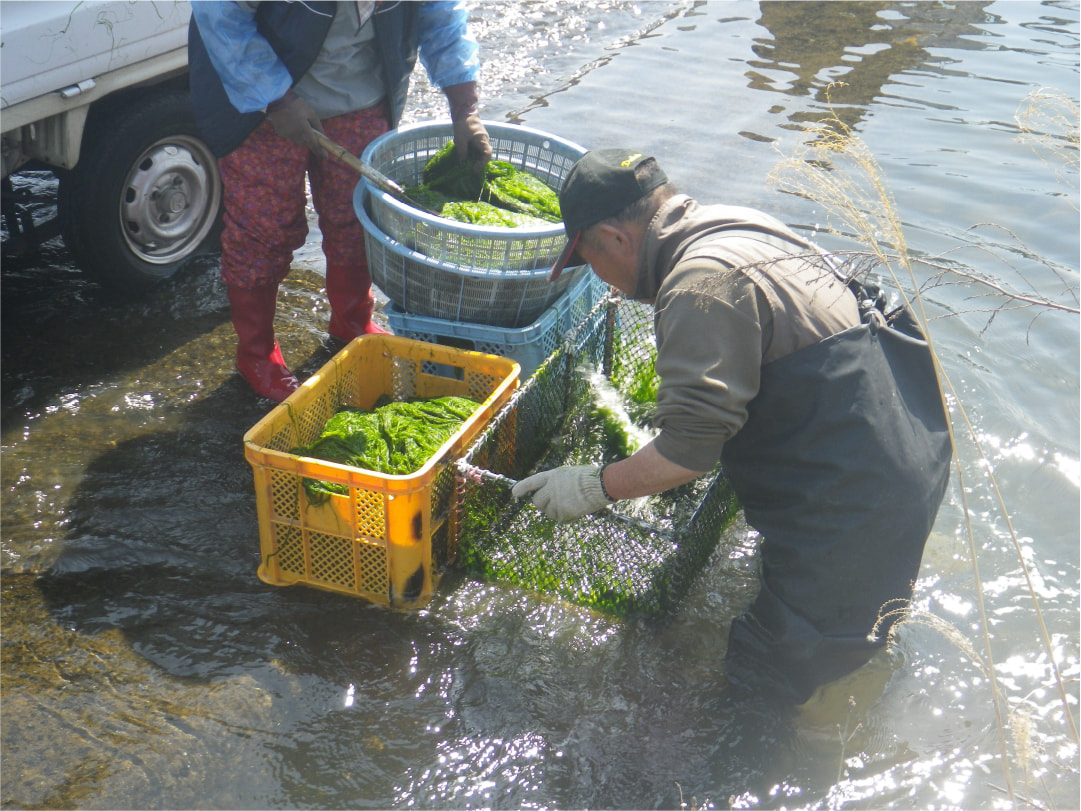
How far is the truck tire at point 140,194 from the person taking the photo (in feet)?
14.0

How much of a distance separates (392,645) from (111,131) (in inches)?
110

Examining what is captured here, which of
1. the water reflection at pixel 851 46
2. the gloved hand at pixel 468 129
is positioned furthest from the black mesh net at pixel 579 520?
the water reflection at pixel 851 46

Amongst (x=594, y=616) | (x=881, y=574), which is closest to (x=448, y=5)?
(x=594, y=616)

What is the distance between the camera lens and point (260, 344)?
4.26 meters

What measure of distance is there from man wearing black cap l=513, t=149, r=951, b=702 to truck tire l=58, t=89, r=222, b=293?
255 cm

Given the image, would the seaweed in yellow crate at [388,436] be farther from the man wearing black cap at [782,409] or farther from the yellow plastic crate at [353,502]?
the man wearing black cap at [782,409]

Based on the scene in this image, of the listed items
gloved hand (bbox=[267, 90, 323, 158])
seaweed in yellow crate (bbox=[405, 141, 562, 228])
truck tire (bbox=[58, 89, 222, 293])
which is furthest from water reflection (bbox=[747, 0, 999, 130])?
gloved hand (bbox=[267, 90, 323, 158])

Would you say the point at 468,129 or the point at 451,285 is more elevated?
the point at 468,129

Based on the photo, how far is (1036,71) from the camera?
8.66 meters

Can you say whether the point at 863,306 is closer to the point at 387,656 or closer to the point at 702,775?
the point at 702,775

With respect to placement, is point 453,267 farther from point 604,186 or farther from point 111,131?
point 111,131

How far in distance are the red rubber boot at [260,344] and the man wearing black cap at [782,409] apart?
5.84ft

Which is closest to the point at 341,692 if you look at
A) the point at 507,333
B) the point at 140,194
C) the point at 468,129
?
the point at 507,333

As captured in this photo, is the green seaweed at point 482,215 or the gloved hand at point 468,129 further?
the gloved hand at point 468,129
